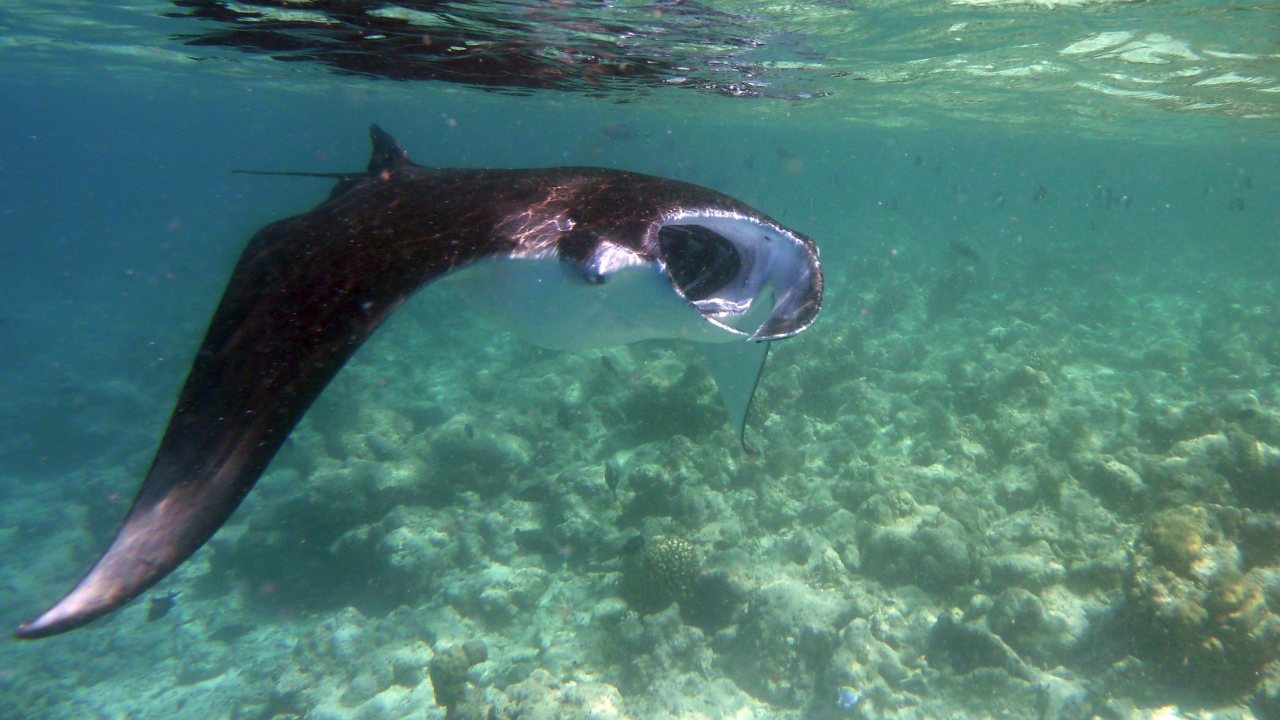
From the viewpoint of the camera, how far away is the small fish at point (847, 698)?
5906 mm

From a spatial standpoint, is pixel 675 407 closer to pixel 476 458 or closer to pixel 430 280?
pixel 476 458

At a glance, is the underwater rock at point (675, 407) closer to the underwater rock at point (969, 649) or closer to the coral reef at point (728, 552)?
the coral reef at point (728, 552)

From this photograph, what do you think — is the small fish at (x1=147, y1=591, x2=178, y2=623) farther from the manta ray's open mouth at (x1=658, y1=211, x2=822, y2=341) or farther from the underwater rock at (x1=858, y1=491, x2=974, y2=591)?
the underwater rock at (x1=858, y1=491, x2=974, y2=591)

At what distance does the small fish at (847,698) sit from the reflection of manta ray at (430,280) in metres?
3.80

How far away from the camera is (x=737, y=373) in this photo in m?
4.20

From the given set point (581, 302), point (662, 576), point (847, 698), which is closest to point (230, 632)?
point (662, 576)

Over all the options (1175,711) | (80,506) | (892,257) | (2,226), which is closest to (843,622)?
(1175,711)

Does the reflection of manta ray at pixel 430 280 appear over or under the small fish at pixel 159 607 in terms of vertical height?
over

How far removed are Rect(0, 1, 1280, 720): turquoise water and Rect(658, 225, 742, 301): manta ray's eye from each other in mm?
4562

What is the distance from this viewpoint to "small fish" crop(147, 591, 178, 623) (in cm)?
884

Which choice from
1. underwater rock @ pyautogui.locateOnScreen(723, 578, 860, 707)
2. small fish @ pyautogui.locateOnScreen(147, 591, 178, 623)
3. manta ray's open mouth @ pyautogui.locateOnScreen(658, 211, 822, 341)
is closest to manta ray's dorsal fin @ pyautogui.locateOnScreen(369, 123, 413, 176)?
manta ray's open mouth @ pyautogui.locateOnScreen(658, 211, 822, 341)

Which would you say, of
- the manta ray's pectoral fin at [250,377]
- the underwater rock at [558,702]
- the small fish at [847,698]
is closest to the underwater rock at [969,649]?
the small fish at [847,698]

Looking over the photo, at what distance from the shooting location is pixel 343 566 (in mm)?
8805

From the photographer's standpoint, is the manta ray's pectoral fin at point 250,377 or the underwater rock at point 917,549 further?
the underwater rock at point 917,549
